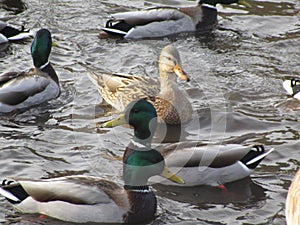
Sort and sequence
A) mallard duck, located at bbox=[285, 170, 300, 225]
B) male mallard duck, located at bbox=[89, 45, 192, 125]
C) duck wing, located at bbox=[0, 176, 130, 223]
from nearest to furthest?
mallard duck, located at bbox=[285, 170, 300, 225] → duck wing, located at bbox=[0, 176, 130, 223] → male mallard duck, located at bbox=[89, 45, 192, 125]

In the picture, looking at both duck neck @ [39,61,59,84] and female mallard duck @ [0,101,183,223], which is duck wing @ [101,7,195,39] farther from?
female mallard duck @ [0,101,183,223]

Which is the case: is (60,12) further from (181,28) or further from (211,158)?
(211,158)

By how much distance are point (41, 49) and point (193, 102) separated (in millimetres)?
1960

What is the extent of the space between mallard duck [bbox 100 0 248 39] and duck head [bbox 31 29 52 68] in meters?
1.52

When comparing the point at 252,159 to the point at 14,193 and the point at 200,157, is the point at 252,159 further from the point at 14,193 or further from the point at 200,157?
the point at 14,193

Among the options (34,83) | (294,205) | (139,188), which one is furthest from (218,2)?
(294,205)

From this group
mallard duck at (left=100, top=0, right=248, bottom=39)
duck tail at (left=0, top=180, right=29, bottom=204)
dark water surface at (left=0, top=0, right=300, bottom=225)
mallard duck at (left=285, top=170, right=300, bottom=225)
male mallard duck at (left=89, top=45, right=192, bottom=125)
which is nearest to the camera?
mallard duck at (left=285, top=170, right=300, bottom=225)

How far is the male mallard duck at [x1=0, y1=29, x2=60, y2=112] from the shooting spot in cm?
871

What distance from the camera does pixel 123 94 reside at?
8.90 m

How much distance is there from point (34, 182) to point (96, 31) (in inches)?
201

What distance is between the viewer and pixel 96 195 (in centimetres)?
618

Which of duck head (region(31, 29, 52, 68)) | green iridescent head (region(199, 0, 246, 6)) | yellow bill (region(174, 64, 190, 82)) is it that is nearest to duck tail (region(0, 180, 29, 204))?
yellow bill (region(174, 64, 190, 82))

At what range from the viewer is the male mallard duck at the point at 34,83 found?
28.6 feet

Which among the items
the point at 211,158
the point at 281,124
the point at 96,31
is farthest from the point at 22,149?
the point at 96,31
